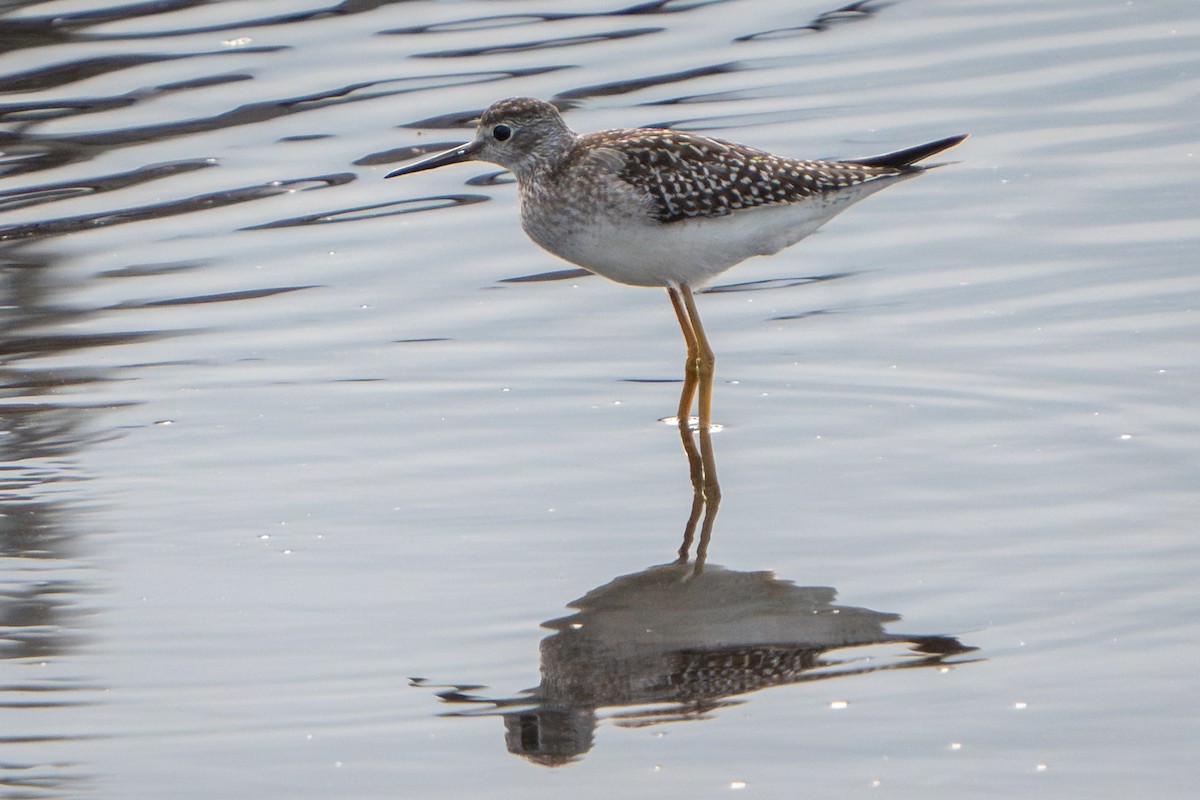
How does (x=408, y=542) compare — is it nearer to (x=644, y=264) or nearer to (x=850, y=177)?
(x=644, y=264)

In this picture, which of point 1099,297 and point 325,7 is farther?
point 325,7

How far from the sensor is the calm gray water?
564cm

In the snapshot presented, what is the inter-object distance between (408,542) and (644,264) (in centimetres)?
216

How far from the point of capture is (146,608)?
21.7 feet

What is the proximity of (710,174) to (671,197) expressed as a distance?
0.94 ft

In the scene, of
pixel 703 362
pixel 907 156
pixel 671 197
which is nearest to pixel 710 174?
pixel 671 197

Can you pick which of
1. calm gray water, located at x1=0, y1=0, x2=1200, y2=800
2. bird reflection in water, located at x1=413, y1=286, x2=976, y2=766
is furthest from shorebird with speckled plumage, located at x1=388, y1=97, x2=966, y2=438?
bird reflection in water, located at x1=413, y1=286, x2=976, y2=766

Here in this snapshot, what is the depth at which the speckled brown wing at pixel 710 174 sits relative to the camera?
8672 mm

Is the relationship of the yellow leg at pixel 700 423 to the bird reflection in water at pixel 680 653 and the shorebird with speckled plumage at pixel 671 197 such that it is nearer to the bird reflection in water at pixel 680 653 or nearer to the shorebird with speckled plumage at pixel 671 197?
the shorebird with speckled plumage at pixel 671 197

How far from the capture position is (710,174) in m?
8.81

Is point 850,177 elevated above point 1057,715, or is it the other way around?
point 850,177

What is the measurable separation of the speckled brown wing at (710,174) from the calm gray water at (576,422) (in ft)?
2.71

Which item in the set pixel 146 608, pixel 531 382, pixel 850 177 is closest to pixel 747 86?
pixel 850 177

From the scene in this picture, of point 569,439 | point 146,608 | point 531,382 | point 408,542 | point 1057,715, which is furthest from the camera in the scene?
point 531,382
